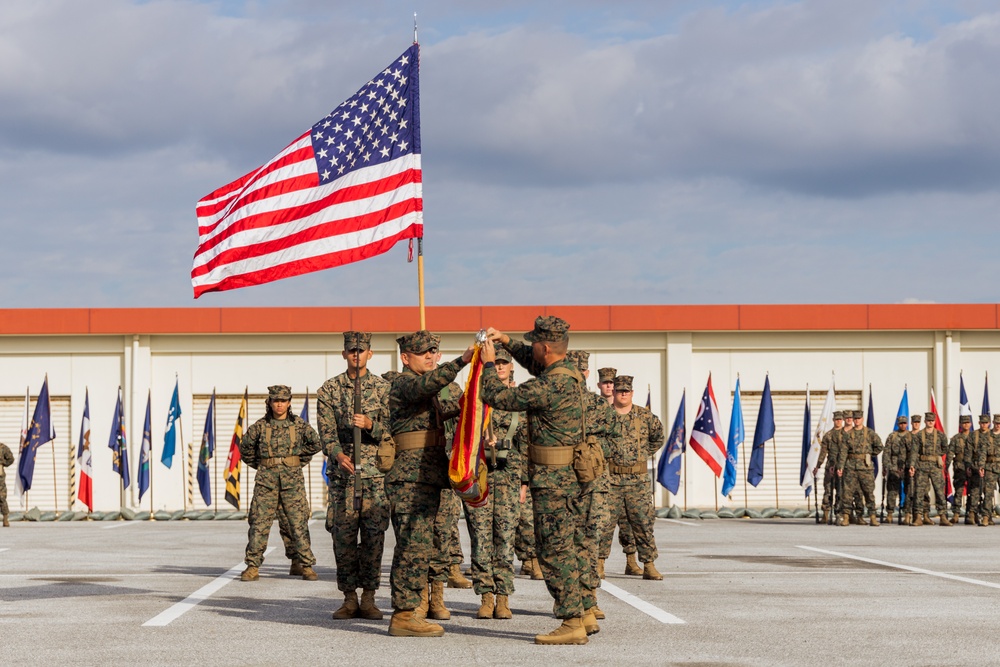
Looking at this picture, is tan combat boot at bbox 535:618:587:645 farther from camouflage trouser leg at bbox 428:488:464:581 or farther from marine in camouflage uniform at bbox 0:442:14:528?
marine in camouflage uniform at bbox 0:442:14:528

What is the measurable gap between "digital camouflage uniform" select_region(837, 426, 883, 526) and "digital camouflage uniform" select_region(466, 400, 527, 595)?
47.3 feet

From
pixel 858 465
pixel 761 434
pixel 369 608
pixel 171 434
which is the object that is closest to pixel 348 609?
pixel 369 608

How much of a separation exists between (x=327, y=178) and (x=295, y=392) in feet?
66.3

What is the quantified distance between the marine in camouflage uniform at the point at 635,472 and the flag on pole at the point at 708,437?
503 inches

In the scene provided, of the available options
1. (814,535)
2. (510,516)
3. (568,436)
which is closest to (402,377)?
(568,436)

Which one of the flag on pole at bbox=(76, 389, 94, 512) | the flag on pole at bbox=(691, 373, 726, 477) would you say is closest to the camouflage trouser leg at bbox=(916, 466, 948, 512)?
the flag on pole at bbox=(691, 373, 726, 477)

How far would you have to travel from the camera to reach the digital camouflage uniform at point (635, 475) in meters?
12.6

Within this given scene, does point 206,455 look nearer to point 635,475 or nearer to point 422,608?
point 635,475

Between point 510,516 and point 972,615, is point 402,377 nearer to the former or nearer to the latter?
point 510,516

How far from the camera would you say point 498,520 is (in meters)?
9.99

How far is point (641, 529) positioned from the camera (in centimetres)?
1263

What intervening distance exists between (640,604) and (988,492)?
53.6 feet

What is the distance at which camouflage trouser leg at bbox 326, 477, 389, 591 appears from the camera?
9398 millimetres

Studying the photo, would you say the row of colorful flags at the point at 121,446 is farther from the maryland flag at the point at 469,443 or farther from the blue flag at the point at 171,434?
the maryland flag at the point at 469,443
